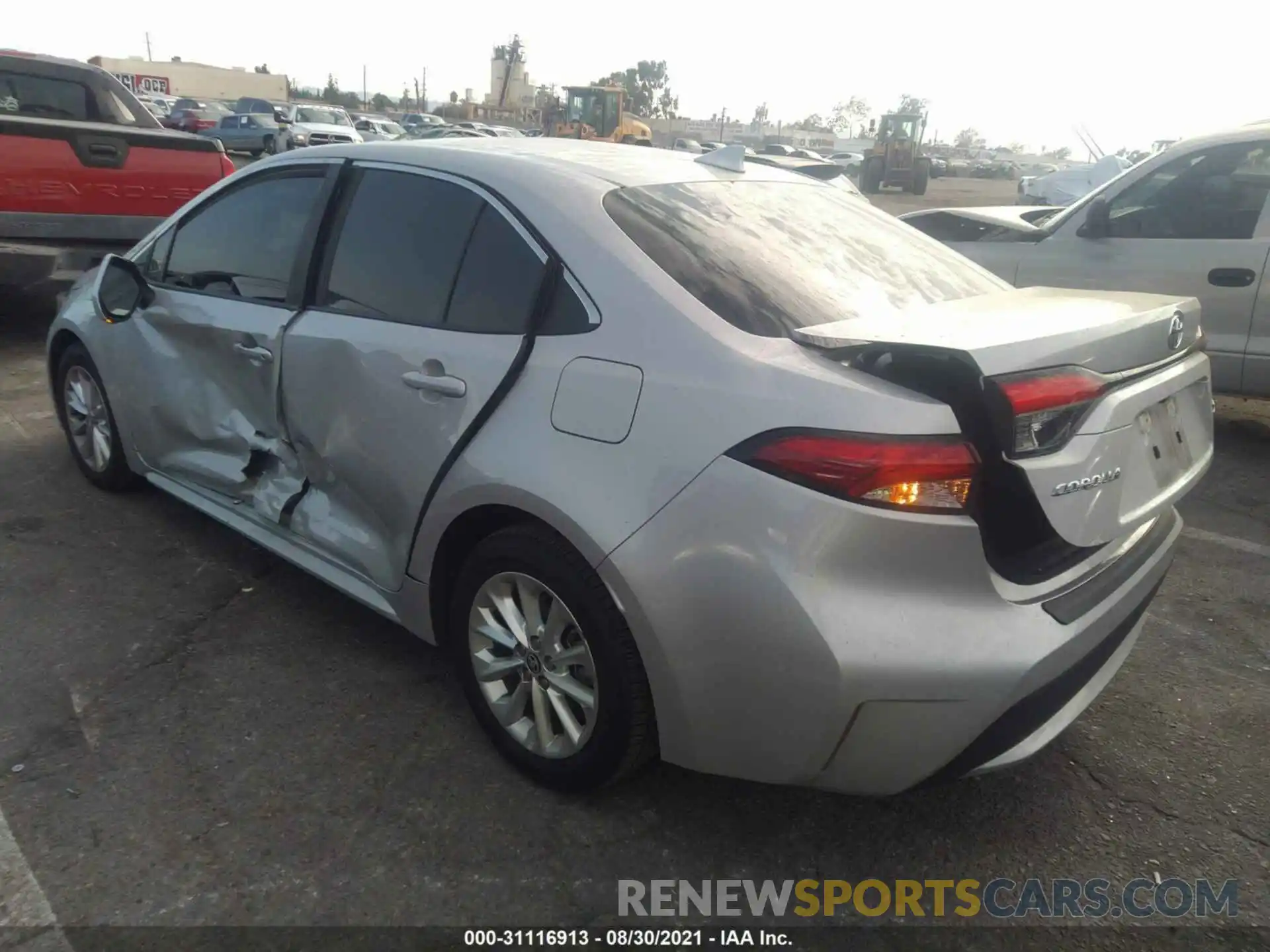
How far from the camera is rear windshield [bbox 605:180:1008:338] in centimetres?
237

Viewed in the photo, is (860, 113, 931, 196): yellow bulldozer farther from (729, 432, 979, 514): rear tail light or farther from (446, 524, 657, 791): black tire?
(729, 432, 979, 514): rear tail light

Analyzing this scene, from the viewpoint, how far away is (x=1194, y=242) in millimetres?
5621

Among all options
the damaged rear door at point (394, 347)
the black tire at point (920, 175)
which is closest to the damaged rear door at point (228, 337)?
the damaged rear door at point (394, 347)

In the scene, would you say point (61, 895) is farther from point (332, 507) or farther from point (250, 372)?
point (250, 372)

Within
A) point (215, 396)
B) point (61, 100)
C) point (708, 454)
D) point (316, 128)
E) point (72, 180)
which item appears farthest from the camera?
point (316, 128)

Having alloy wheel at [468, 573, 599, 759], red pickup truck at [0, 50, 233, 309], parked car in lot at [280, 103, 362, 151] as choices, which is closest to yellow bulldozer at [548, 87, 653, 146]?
parked car in lot at [280, 103, 362, 151]

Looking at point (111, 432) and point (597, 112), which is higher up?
point (597, 112)

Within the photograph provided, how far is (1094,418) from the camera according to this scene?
213 cm

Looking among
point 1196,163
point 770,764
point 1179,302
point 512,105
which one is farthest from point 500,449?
point 512,105

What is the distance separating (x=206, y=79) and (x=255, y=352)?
94269mm

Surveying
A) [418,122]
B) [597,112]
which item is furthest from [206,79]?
[597,112]

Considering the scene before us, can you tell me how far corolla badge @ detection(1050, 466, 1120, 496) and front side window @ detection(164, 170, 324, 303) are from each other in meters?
2.42

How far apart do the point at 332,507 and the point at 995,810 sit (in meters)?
2.10

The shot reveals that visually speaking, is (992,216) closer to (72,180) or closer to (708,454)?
(708,454)
